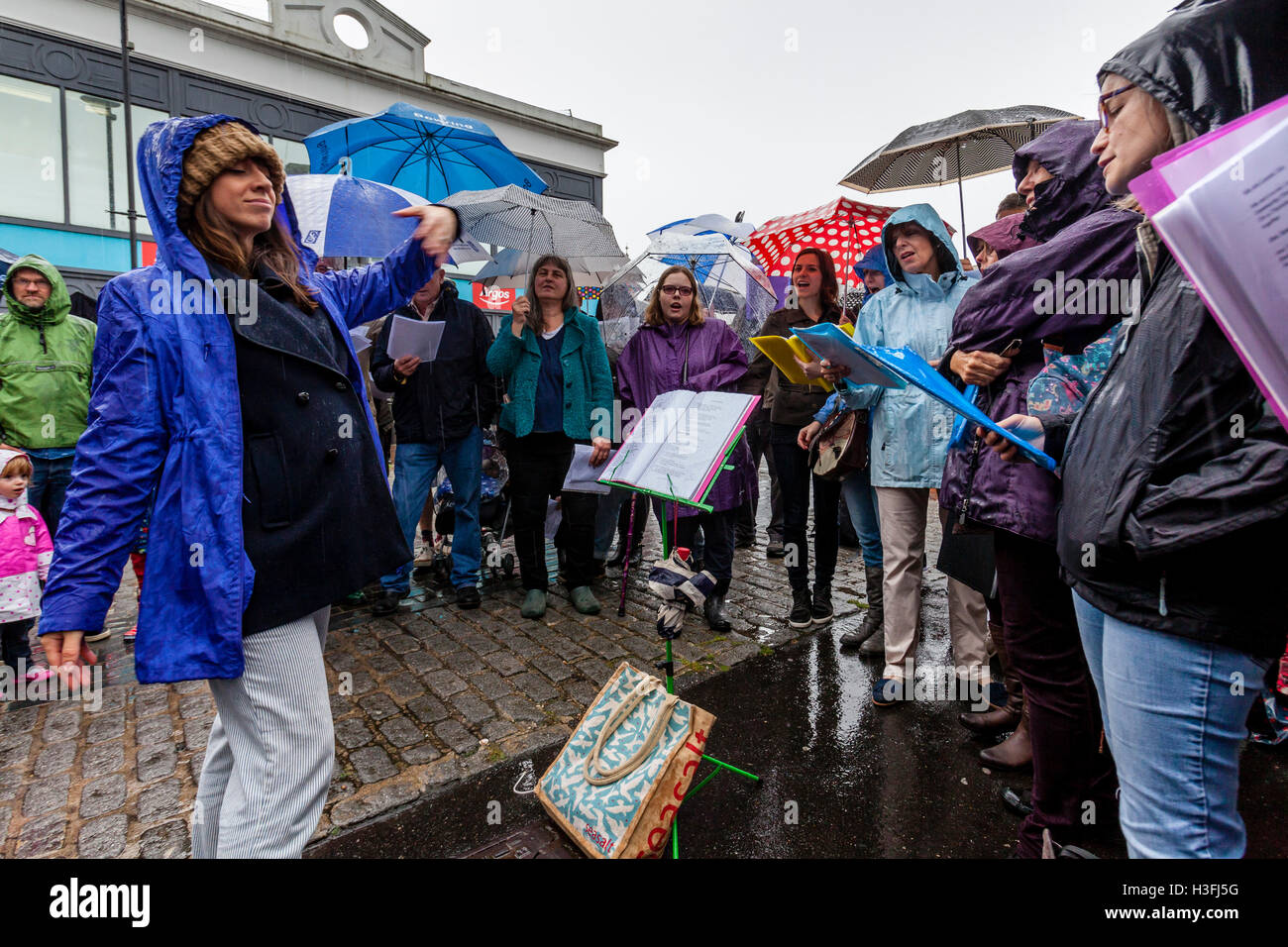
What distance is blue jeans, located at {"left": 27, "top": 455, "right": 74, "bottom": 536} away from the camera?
173 inches

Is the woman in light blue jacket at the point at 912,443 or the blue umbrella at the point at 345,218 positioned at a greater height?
the blue umbrella at the point at 345,218

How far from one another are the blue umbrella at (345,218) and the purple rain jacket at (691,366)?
1732 mm

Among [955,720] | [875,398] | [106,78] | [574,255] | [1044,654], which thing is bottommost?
[955,720]

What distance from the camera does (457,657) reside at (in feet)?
13.2

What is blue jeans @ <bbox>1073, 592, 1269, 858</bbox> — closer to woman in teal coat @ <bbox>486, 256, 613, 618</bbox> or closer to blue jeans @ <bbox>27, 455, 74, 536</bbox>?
woman in teal coat @ <bbox>486, 256, 613, 618</bbox>

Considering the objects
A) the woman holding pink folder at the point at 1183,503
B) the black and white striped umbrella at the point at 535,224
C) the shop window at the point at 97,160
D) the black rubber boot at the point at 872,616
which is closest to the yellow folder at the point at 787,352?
the black rubber boot at the point at 872,616

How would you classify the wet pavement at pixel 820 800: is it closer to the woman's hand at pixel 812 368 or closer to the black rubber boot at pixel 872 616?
the black rubber boot at pixel 872 616

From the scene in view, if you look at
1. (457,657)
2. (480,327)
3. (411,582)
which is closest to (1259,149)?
(457,657)

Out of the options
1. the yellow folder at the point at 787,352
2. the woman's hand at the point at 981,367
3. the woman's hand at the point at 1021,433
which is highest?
the yellow folder at the point at 787,352

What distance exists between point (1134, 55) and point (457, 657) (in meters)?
3.96

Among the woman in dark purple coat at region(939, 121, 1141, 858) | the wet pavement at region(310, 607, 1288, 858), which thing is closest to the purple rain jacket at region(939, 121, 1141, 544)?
the woman in dark purple coat at region(939, 121, 1141, 858)

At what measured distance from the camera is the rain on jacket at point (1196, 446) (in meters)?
1.16

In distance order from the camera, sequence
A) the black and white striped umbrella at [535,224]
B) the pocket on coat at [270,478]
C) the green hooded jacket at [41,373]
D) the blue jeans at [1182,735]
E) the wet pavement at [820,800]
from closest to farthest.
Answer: the blue jeans at [1182,735] < the pocket on coat at [270,478] < the wet pavement at [820,800] < the green hooded jacket at [41,373] < the black and white striped umbrella at [535,224]
